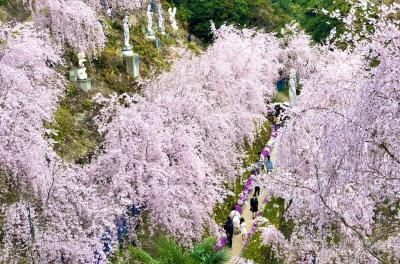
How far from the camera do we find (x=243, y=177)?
23.5 m

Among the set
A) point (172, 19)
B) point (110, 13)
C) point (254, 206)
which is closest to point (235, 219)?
point (254, 206)

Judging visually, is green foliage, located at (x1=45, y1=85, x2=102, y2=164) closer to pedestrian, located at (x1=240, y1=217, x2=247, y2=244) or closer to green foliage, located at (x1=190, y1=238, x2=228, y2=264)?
pedestrian, located at (x1=240, y1=217, x2=247, y2=244)

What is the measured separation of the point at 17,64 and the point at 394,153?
11027 millimetres

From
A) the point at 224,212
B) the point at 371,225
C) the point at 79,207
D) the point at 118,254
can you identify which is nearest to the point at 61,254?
the point at 79,207

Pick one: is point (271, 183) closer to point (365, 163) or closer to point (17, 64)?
point (365, 163)

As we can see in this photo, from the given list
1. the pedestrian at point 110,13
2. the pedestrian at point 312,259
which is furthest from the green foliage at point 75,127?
the pedestrian at point 110,13

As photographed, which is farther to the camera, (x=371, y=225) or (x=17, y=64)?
(x=17, y=64)

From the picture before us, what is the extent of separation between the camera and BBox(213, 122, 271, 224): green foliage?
19.5 metres

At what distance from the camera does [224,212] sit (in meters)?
19.8

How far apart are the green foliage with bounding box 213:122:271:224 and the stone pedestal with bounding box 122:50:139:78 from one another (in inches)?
256

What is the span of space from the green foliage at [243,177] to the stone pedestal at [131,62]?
21.3ft

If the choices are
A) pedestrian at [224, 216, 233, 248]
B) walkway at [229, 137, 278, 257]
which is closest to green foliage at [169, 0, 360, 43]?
walkway at [229, 137, 278, 257]

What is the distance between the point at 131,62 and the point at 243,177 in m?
7.87

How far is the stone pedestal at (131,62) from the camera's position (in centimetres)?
2583
